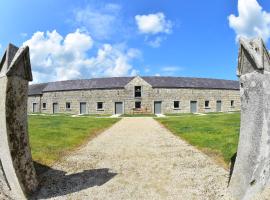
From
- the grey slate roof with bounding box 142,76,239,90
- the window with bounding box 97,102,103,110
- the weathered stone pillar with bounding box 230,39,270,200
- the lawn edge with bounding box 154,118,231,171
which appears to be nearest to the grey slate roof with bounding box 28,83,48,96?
the window with bounding box 97,102,103,110

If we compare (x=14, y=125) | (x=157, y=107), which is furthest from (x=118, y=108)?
(x=14, y=125)

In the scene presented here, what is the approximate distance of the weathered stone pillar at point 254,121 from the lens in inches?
186

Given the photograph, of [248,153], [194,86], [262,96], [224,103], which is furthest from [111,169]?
[224,103]

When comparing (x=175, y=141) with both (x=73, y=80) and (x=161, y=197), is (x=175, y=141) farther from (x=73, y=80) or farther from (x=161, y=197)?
(x=73, y=80)

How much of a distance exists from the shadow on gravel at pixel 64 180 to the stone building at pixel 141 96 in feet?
106

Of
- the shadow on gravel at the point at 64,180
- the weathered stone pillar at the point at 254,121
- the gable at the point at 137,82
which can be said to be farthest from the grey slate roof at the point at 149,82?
the weathered stone pillar at the point at 254,121

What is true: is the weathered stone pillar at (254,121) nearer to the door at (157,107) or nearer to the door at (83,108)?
the door at (157,107)

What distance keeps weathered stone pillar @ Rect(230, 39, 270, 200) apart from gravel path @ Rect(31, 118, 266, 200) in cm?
68

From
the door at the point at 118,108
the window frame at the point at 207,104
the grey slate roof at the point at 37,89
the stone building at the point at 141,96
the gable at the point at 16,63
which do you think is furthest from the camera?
the grey slate roof at the point at 37,89

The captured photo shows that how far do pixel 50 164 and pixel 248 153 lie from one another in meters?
5.42

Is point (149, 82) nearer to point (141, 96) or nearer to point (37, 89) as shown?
point (141, 96)

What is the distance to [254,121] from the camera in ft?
15.8

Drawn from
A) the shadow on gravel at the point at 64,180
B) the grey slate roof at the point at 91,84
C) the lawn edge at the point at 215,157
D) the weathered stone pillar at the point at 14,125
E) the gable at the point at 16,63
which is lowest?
the shadow on gravel at the point at 64,180

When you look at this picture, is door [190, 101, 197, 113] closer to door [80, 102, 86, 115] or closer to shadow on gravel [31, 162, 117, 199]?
door [80, 102, 86, 115]
